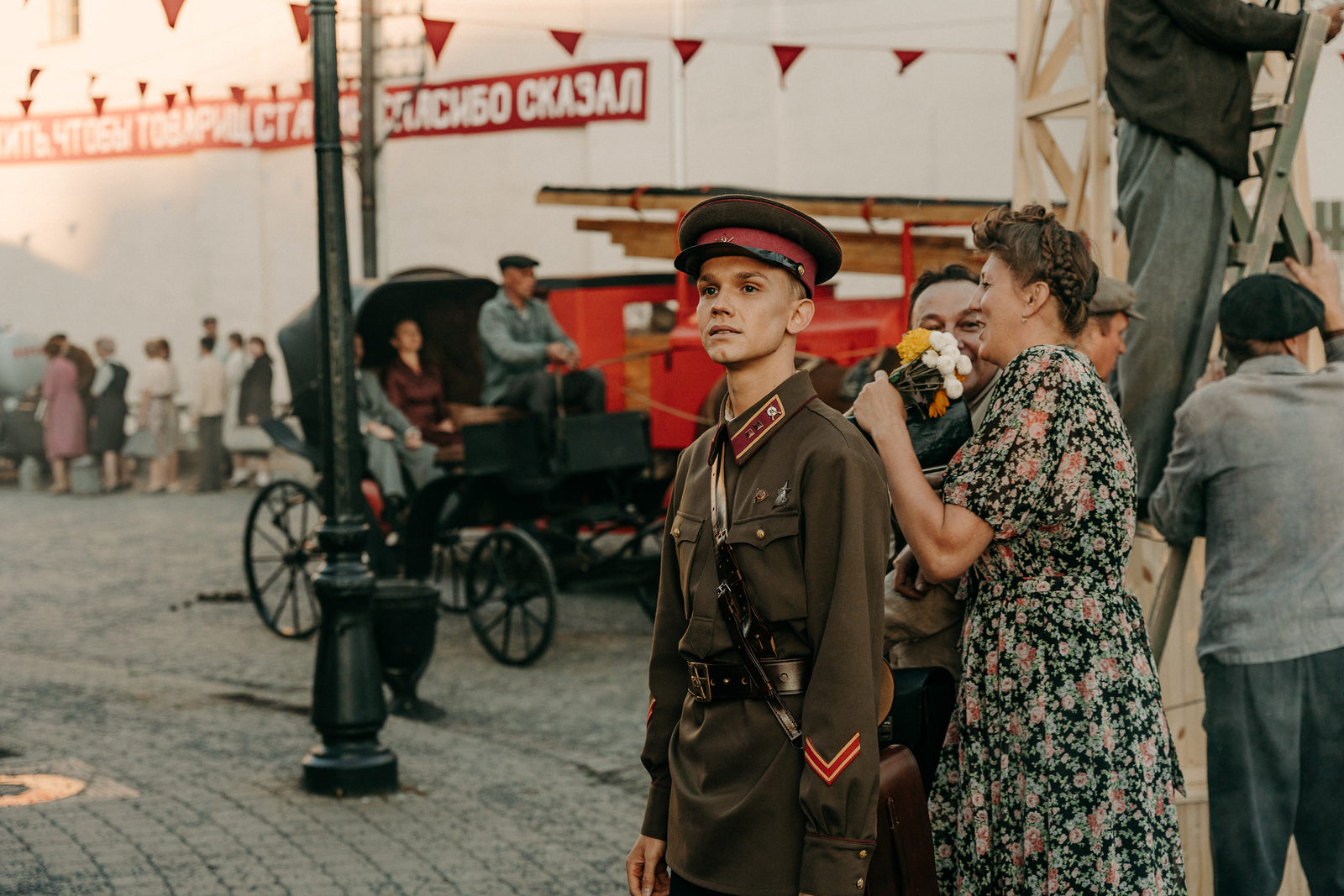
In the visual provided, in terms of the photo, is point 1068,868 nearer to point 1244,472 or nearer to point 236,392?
point 1244,472

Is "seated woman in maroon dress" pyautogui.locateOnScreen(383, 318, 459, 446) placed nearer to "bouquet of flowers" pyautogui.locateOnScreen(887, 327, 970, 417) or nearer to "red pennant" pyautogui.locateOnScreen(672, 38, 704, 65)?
"red pennant" pyautogui.locateOnScreen(672, 38, 704, 65)

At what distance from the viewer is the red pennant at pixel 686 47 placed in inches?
504

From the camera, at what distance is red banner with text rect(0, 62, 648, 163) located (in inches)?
749

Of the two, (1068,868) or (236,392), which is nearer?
(1068,868)

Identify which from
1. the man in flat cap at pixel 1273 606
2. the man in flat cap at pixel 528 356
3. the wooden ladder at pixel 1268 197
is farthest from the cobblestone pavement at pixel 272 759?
the man in flat cap at pixel 1273 606

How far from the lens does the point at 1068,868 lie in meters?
2.71

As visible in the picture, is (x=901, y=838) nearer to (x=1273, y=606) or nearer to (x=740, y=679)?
(x=740, y=679)

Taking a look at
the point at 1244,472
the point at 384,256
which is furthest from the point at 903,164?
the point at 1244,472

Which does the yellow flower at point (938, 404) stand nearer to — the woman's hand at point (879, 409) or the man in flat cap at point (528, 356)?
the woman's hand at point (879, 409)

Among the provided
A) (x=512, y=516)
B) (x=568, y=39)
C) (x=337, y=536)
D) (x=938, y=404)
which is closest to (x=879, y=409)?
(x=938, y=404)

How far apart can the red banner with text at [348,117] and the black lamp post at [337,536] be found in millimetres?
10927

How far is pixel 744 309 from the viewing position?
2561 mm

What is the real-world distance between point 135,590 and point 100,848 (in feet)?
23.1

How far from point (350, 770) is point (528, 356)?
4505mm
